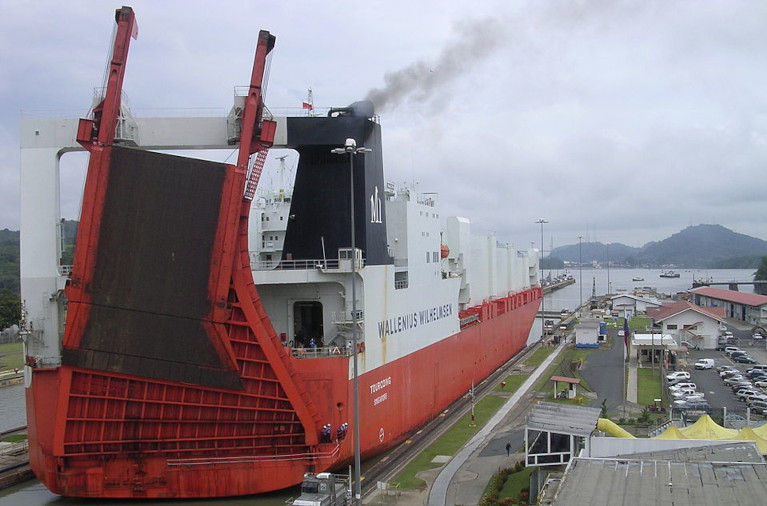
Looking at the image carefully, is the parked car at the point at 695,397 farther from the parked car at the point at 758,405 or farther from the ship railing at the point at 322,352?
the ship railing at the point at 322,352

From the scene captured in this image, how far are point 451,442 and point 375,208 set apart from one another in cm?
890

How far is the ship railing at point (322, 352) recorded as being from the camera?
19969mm

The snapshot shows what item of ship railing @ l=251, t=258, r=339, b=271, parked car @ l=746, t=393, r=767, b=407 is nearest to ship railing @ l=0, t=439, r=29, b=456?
ship railing @ l=251, t=258, r=339, b=271

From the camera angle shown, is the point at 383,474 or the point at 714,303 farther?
the point at 714,303

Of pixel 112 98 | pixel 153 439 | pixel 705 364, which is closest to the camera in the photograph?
pixel 112 98

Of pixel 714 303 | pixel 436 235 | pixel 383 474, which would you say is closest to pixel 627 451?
pixel 383 474

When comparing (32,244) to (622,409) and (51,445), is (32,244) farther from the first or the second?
(622,409)

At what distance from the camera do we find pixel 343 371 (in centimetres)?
1991

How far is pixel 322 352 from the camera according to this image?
2023 centimetres

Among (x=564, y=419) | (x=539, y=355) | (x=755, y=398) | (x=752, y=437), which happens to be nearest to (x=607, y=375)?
(x=755, y=398)

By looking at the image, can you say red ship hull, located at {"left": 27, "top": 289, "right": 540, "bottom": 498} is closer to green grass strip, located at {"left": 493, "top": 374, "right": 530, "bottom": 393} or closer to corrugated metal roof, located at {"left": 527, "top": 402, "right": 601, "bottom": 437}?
corrugated metal roof, located at {"left": 527, "top": 402, "right": 601, "bottom": 437}

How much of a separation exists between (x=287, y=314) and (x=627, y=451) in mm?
10809

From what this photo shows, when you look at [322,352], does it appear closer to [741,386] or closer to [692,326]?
[741,386]

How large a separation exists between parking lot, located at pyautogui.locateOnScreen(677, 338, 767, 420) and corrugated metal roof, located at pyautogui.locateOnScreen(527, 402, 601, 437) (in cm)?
1169
